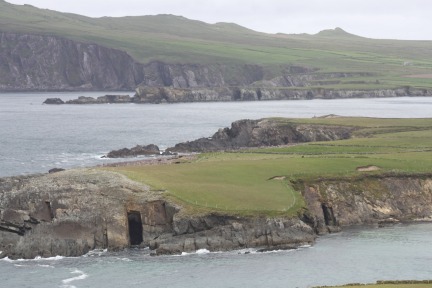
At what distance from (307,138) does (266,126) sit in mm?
9505

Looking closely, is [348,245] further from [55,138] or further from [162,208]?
[55,138]

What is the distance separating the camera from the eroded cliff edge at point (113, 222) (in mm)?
72125

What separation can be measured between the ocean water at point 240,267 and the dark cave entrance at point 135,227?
3.12 metres

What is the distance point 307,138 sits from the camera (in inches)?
5502

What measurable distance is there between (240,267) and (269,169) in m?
25.1

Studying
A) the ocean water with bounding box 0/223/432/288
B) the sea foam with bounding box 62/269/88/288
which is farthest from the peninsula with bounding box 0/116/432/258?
the sea foam with bounding box 62/269/88/288

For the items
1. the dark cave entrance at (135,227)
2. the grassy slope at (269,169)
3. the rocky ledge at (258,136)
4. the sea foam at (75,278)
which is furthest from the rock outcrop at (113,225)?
the rocky ledge at (258,136)

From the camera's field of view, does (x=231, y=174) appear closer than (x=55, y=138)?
Yes

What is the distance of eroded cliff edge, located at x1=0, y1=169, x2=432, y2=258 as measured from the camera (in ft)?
237

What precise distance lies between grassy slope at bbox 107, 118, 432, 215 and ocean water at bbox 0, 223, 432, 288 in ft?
22.6

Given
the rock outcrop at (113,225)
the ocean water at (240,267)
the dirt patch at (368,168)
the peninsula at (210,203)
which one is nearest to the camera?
the ocean water at (240,267)

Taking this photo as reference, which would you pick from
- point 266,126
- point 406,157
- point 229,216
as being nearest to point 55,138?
point 266,126

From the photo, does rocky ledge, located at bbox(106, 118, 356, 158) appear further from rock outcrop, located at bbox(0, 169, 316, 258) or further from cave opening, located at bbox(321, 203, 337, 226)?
rock outcrop, located at bbox(0, 169, 316, 258)

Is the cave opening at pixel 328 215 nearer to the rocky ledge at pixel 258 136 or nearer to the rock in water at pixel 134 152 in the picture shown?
the rocky ledge at pixel 258 136
